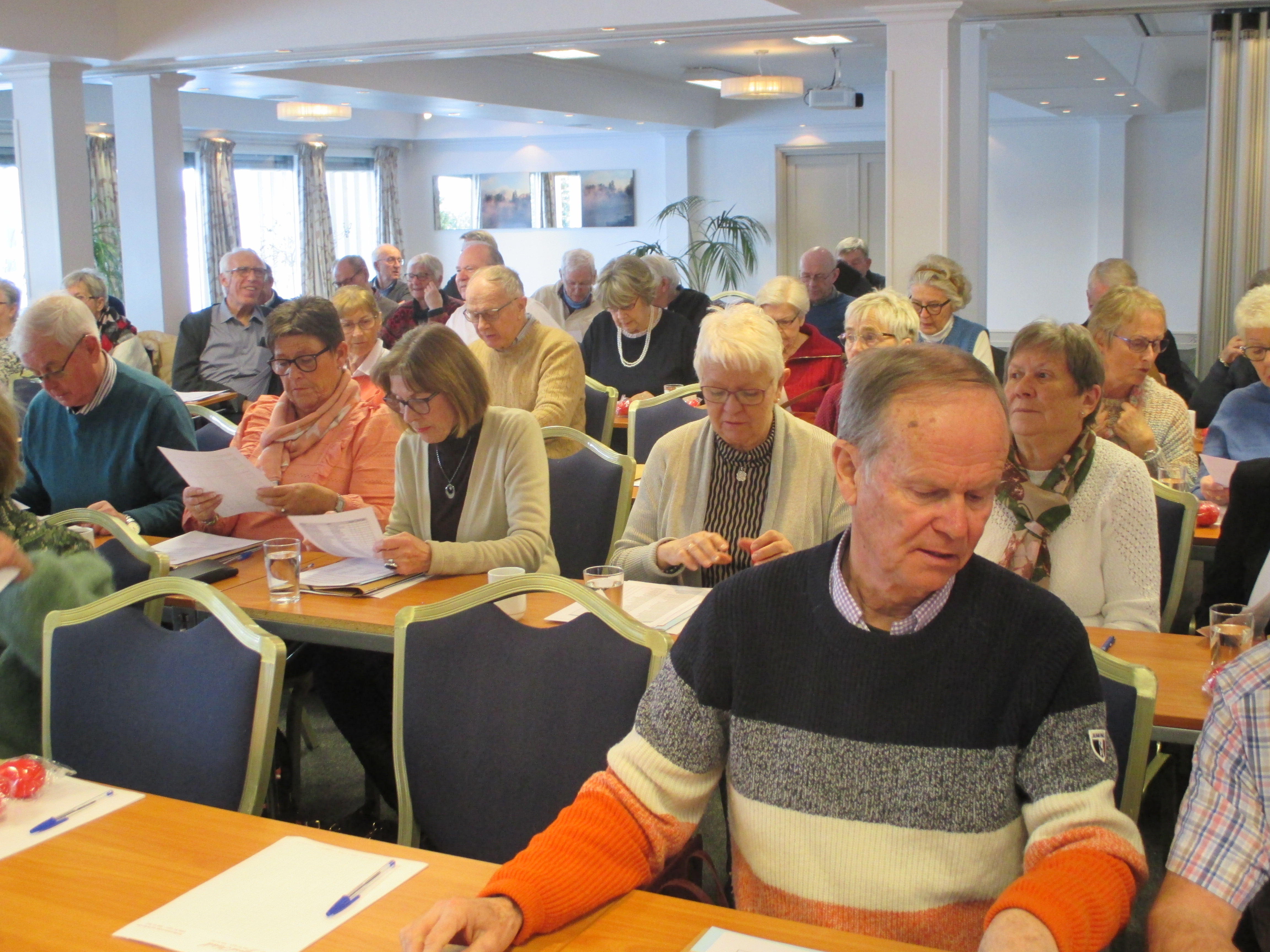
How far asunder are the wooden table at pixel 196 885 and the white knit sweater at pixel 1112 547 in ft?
4.39

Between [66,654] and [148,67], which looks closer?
[66,654]

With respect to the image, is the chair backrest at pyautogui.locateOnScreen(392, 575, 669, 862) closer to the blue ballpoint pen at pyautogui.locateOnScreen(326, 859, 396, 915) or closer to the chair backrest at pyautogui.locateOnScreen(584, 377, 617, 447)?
the blue ballpoint pen at pyautogui.locateOnScreen(326, 859, 396, 915)

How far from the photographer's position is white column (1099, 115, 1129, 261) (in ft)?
52.7

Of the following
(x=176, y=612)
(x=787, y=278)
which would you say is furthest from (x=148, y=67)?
(x=176, y=612)

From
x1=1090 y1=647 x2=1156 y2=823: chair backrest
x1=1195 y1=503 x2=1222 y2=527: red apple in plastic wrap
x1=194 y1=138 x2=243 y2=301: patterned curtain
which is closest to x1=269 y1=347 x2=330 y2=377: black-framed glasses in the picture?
x1=1090 y1=647 x2=1156 y2=823: chair backrest

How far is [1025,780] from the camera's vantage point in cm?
144

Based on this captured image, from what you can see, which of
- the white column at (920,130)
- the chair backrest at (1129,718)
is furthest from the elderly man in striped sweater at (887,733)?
the white column at (920,130)

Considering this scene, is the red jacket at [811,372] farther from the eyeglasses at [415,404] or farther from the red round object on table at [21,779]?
the red round object on table at [21,779]

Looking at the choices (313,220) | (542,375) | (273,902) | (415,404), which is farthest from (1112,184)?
(273,902)

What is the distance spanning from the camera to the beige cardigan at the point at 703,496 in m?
2.83

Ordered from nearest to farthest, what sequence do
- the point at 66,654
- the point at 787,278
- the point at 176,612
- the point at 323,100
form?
the point at 66,654
the point at 176,612
the point at 787,278
the point at 323,100

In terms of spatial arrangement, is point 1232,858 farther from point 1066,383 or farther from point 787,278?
point 787,278

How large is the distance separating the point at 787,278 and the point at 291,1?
4.38 meters

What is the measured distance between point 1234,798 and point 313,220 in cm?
1424
